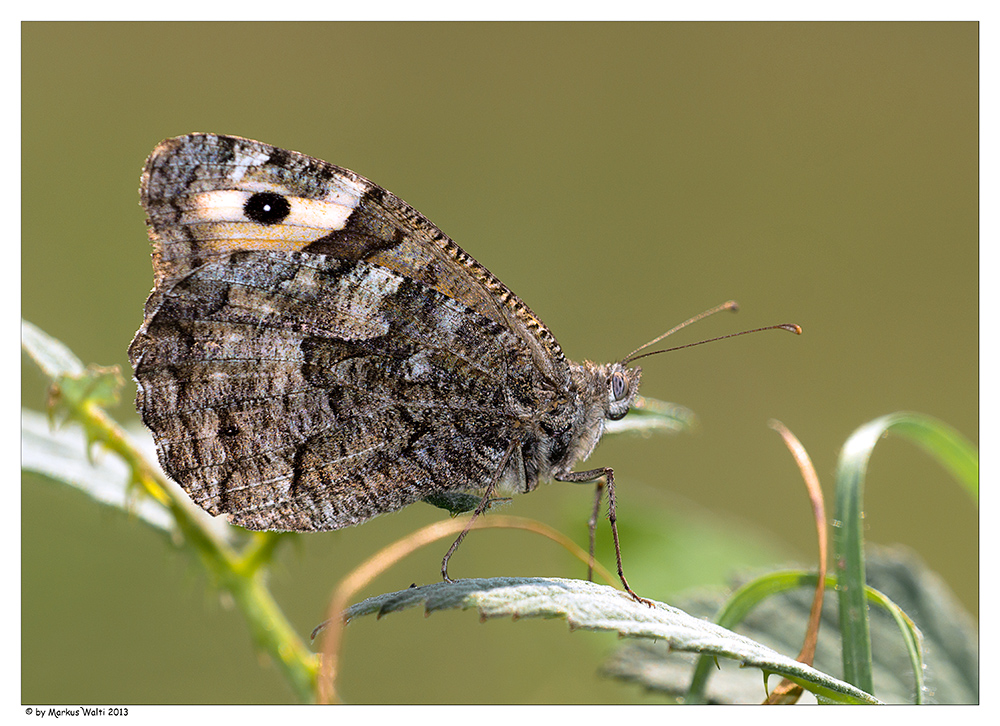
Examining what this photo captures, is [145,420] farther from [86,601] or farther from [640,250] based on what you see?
[640,250]

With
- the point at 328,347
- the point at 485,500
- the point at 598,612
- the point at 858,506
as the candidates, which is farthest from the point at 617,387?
the point at 598,612

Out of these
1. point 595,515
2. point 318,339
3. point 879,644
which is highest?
point 318,339

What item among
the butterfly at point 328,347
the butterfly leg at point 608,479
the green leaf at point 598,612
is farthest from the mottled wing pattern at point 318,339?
the green leaf at point 598,612

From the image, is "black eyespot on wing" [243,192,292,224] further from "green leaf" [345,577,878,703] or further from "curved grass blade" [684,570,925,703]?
"curved grass blade" [684,570,925,703]

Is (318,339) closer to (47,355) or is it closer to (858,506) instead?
(47,355)

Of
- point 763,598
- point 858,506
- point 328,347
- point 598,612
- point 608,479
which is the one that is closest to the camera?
point 598,612

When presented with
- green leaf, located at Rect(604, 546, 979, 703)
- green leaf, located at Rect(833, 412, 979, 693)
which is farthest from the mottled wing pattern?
green leaf, located at Rect(833, 412, 979, 693)

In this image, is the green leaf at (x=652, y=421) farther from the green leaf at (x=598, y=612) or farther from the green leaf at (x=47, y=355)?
the green leaf at (x=47, y=355)
